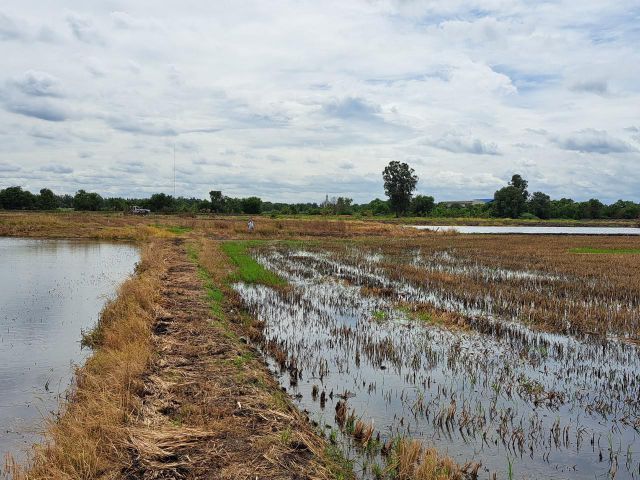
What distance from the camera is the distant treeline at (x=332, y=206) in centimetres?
8500

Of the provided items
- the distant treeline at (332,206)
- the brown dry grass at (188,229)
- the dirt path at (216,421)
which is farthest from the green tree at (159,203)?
the dirt path at (216,421)

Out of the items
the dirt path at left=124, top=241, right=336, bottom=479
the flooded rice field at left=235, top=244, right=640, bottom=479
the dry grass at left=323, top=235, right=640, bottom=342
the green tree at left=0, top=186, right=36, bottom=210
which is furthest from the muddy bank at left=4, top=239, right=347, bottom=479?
the green tree at left=0, top=186, right=36, bottom=210

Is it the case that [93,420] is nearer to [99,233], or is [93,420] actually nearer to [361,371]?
[361,371]

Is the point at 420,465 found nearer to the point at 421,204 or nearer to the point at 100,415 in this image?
the point at 100,415

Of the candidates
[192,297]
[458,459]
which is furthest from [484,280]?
[458,459]

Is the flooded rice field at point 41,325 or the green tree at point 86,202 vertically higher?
the green tree at point 86,202

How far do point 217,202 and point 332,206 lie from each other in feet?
86.9

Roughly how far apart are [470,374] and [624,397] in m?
2.25

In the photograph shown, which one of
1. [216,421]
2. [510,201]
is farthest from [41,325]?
[510,201]

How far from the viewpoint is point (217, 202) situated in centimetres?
8856

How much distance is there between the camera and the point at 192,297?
1362 centimetres

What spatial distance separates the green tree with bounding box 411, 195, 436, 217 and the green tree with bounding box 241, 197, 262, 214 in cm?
3905

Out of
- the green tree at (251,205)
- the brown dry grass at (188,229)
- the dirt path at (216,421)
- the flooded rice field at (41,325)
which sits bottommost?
the flooded rice field at (41,325)

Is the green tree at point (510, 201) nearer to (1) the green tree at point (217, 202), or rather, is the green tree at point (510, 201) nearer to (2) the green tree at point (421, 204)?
(2) the green tree at point (421, 204)
